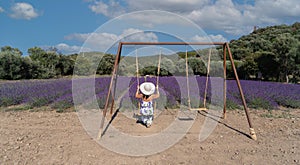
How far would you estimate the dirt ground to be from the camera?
393 centimetres

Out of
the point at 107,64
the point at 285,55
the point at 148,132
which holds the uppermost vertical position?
the point at 285,55

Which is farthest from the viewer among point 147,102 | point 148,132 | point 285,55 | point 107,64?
point 285,55

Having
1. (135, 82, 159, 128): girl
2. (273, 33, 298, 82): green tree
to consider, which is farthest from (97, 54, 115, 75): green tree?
(273, 33, 298, 82): green tree

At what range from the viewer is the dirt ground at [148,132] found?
12.9ft

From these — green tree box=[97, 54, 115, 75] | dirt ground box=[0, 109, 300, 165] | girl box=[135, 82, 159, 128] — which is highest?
green tree box=[97, 54, 115, 75]

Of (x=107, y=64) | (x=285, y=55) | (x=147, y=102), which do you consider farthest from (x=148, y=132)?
(x=285, y=55)

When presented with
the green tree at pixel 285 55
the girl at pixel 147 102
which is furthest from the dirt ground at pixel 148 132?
the green tree at pixel 285 55

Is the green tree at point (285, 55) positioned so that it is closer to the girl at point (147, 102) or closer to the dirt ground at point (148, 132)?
the dirt ground at point (148, 132)

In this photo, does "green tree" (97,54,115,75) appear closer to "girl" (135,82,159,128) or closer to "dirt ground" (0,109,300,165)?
"dirt ground" (0,109,300,165)

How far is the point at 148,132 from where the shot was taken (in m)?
5.45

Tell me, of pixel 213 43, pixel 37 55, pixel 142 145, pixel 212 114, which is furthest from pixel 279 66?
pixel 37 55

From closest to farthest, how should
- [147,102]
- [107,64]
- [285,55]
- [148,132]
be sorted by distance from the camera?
[148,132] < [147,102] < [107,64] < [285,55]

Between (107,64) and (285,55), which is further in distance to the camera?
(285,55)

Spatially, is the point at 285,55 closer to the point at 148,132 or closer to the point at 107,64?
the point at 107,64
